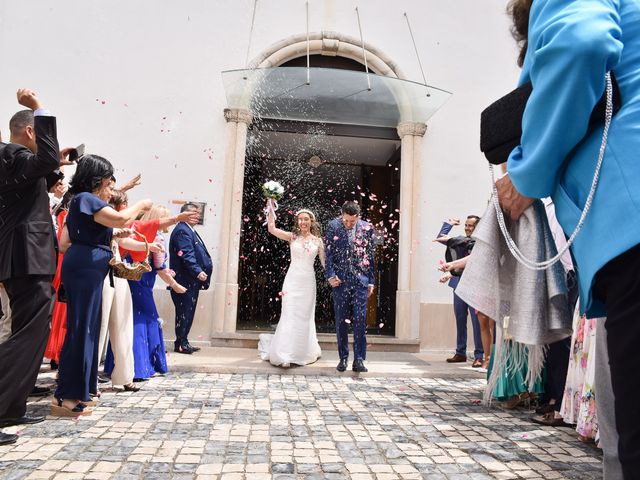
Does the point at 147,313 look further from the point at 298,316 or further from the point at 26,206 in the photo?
the point at 298,316

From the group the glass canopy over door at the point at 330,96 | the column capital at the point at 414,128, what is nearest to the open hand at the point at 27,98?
the glass canopy over door at the point at 330,96

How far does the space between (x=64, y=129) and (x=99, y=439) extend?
6.79 metres

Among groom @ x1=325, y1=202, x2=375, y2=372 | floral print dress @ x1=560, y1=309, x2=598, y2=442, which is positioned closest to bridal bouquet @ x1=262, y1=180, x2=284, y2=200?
groom @ x1=325, y1=202, x2=375, y2=372

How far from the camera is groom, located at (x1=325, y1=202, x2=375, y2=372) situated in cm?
614

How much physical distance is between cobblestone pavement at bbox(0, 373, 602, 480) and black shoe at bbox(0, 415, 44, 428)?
0.23ft

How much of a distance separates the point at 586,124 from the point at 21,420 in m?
3.76

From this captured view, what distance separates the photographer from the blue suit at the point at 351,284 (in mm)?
6148

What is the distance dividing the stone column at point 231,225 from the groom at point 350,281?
2655 mm

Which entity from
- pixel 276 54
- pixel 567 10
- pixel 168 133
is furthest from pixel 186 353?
pixel 567 10

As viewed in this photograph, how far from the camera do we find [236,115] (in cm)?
867

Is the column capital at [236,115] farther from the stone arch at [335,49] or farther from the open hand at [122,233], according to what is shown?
the open hand at [122,233]

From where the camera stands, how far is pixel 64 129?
27.8 feet

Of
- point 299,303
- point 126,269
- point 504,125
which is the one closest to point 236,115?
point 299,303

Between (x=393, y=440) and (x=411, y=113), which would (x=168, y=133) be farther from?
(x=393, y=440)
